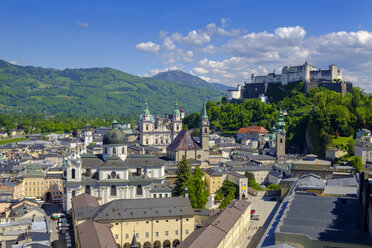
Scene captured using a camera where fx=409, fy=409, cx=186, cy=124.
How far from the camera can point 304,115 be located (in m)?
83.8

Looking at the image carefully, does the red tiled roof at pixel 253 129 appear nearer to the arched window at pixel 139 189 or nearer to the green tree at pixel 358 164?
the green tree at pixel 358 164

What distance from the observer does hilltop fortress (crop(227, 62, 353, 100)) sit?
96438 mm

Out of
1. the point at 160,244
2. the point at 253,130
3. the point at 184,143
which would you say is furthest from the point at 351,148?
the point at 160,244

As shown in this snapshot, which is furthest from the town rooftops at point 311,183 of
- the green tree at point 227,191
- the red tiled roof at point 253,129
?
the red tiled roof at point 253,129

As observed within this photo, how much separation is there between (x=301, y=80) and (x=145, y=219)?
7759 cm

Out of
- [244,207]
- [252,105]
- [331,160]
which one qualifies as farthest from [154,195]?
[252,105]

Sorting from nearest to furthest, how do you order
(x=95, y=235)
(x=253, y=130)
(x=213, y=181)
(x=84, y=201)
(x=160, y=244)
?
(x=95, y=235), (x=160, y=244), (x=84, y=201), (x=213, y=181), (x=253, y=130)

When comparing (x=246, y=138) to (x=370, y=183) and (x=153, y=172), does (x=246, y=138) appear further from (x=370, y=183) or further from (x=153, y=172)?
(x=370, y=183)

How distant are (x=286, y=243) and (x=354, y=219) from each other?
7.52 meters

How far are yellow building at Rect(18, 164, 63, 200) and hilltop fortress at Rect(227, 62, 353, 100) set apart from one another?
2525 inches

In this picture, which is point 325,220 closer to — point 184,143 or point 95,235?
point 95,235

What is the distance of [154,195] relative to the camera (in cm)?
4622

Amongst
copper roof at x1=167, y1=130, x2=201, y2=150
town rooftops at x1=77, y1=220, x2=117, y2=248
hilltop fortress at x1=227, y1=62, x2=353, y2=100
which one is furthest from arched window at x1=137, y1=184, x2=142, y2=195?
hilltop fortress at x1=227, y1=62, x2=353, y2=100

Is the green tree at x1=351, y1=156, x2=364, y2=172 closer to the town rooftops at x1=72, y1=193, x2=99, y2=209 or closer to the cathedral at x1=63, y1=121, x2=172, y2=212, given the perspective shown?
the cathedral at x1=63, y1=121, x2=172, y2=212
